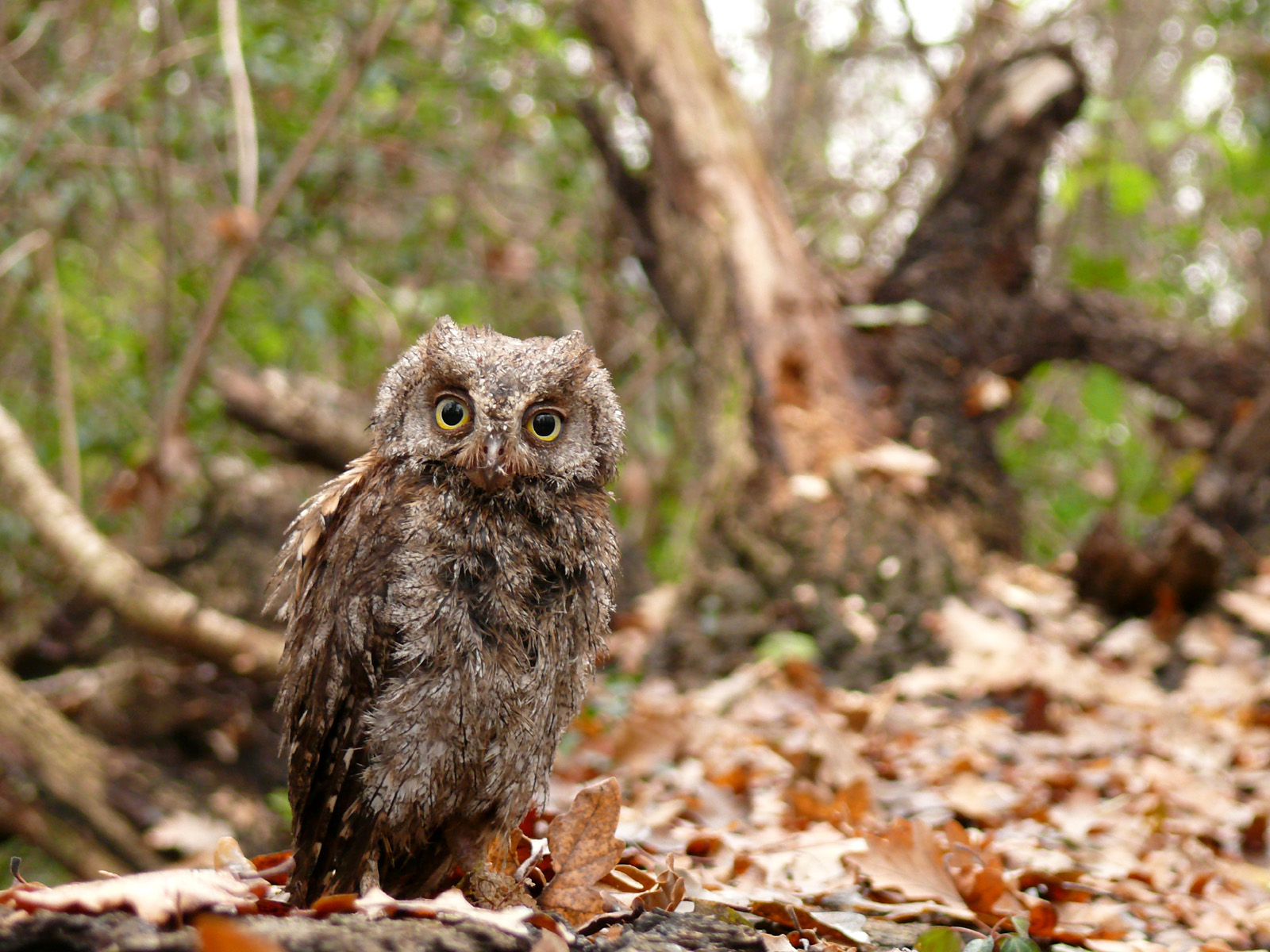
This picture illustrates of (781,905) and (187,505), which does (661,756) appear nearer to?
(781,905)

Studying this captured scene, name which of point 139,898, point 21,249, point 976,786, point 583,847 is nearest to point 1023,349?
point 976,786

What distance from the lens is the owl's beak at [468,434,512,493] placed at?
213 cm

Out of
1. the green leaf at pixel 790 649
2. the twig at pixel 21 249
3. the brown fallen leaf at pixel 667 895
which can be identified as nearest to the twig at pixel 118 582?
the twig at pixel 21 249

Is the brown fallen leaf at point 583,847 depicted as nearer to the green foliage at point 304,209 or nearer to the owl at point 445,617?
the owl at point 445,617

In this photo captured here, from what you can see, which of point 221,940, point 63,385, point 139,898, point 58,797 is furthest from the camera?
point 63,385

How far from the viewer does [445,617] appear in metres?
2.14

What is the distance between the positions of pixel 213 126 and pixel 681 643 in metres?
5.05

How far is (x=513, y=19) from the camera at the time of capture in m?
7.16

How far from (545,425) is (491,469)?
0.22 metres

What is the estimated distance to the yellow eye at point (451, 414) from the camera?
7.36 feet

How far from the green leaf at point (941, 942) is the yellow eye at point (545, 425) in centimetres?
129

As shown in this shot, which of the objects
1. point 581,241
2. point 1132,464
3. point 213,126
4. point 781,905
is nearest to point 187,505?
point 213,126

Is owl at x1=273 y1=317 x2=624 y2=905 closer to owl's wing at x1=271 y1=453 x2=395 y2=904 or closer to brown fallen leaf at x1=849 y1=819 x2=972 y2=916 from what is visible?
owl's wing at x1=271 y1=453 x2=395 y2=904

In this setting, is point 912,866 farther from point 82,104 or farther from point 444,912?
point 82,104
